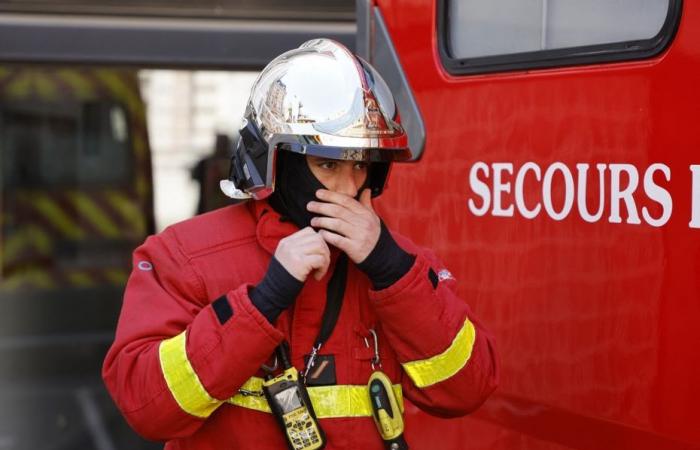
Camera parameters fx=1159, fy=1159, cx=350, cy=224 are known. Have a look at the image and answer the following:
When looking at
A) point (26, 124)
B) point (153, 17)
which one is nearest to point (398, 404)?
point (153, 17)

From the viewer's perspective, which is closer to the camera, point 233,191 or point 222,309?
point 222,309

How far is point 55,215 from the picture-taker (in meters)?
8.19

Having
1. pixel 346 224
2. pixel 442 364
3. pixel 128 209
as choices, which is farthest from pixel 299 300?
pixel 128 209

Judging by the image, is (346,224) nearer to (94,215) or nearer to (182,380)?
(182,380)

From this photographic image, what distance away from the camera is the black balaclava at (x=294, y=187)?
203cm

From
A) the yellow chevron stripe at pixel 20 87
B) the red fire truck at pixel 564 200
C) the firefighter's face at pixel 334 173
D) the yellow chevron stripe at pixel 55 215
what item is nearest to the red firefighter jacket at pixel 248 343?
the firefighter's face at pixel 334 173

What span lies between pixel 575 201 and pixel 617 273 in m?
0.18

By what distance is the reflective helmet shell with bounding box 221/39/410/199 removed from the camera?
6.53ft

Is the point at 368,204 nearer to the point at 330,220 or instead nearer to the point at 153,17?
the point at 330,220

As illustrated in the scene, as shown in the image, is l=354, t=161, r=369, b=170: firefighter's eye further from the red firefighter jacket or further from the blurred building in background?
the blurred building in background

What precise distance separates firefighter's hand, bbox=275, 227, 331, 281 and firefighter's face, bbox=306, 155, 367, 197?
0.13 meters

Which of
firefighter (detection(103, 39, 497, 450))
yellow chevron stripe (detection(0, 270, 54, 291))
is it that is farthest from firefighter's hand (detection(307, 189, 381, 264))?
yellow chevron stripe (detection(0, 270, 54, 291))

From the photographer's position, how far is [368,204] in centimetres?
204

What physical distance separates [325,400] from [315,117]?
49 cm
